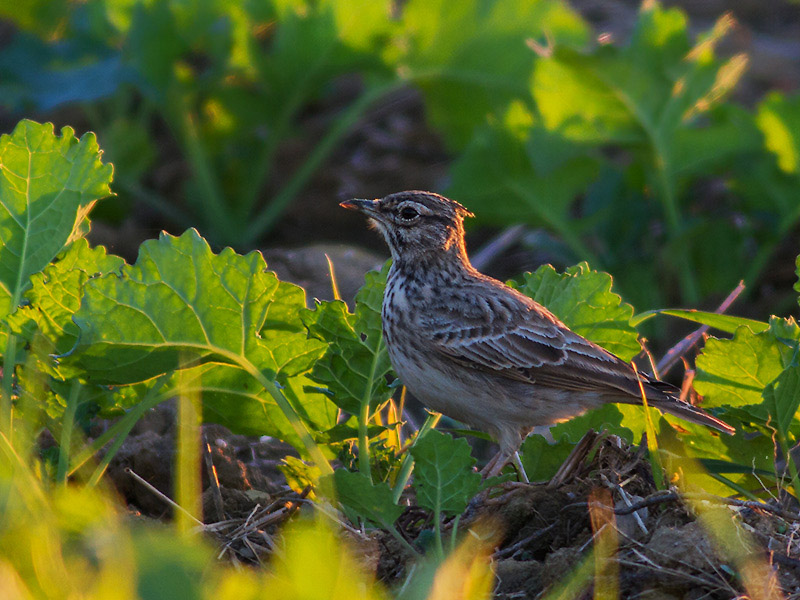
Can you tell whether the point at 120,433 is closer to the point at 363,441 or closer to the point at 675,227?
the point at 363,441

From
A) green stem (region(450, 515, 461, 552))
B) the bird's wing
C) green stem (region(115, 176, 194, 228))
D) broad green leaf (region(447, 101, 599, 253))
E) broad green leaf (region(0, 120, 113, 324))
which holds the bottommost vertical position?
green stem (region(115, 176, 194, 228))

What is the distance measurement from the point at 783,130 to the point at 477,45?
2624 mm

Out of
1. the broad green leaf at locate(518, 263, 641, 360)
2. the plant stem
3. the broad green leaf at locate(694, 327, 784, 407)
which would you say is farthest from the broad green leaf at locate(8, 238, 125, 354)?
the broad green leaf at locate(694, 327, 784, 407)

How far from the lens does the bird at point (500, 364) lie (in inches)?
173

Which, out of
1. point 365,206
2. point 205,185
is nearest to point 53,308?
point 365,206

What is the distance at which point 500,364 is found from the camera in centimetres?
464

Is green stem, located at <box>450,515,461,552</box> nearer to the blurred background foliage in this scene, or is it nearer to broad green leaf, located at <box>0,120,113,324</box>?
broad green leaf, located at <box>0,120,113,324</box>

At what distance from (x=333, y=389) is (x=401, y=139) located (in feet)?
23.0

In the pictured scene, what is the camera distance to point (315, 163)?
30.3ft

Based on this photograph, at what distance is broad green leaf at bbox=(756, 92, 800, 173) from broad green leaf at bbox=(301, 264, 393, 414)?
4456 mm

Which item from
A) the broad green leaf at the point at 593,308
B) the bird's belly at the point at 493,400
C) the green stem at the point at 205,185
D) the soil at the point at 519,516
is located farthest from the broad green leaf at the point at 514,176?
the bird's belly at the point at 493,400

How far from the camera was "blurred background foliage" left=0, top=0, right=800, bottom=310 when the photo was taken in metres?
7.58

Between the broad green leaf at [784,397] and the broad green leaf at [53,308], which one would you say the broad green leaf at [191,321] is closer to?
the broad green leaf at [53,308]

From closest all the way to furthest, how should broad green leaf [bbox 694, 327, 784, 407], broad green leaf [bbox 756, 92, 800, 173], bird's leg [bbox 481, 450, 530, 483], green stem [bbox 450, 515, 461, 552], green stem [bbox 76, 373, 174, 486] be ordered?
green stem [bbox 450, 515, 461, 552]
green stem [bbox 76, 373, 174, 486]
broad green leaf [bbox 694, 327, 784, 407]
bird's leg [bbox 481, 450, 530, 483]
broad green leaf [bbox 756, 92, 800, 173]
